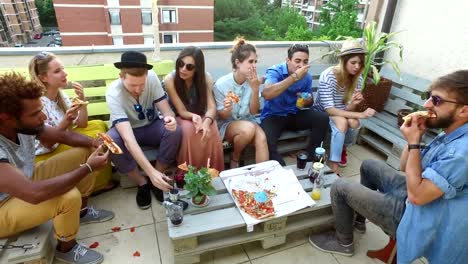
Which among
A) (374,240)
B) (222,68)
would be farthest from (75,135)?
(374,240)

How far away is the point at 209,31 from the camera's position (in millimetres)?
32500

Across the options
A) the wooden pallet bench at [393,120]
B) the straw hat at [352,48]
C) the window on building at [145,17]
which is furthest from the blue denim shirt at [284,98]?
the window on building at [145,17]

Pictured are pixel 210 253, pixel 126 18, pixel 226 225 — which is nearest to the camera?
pixel 226 225

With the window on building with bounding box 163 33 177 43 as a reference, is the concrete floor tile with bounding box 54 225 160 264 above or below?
above

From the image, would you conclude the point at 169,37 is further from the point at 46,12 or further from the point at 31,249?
the point at 46,12

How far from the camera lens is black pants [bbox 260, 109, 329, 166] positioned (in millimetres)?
2912

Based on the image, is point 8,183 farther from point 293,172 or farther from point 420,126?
point 420,126

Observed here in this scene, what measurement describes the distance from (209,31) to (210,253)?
32995mm

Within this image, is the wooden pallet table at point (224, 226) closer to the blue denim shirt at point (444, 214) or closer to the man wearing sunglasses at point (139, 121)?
the man wearing sunglasses at point (139, 121)

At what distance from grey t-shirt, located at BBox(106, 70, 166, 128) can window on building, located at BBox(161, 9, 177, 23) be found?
29.8 m

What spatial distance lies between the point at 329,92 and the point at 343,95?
218mm

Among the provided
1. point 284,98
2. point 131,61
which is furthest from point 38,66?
point 284,98

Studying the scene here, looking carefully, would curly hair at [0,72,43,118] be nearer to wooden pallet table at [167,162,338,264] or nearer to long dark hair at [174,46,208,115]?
wooden pallet table at [167,162,338,264]

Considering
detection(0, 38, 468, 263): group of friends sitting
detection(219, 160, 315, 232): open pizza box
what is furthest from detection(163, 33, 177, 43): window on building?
detection(219, 160, 315, 232): open pizza box
